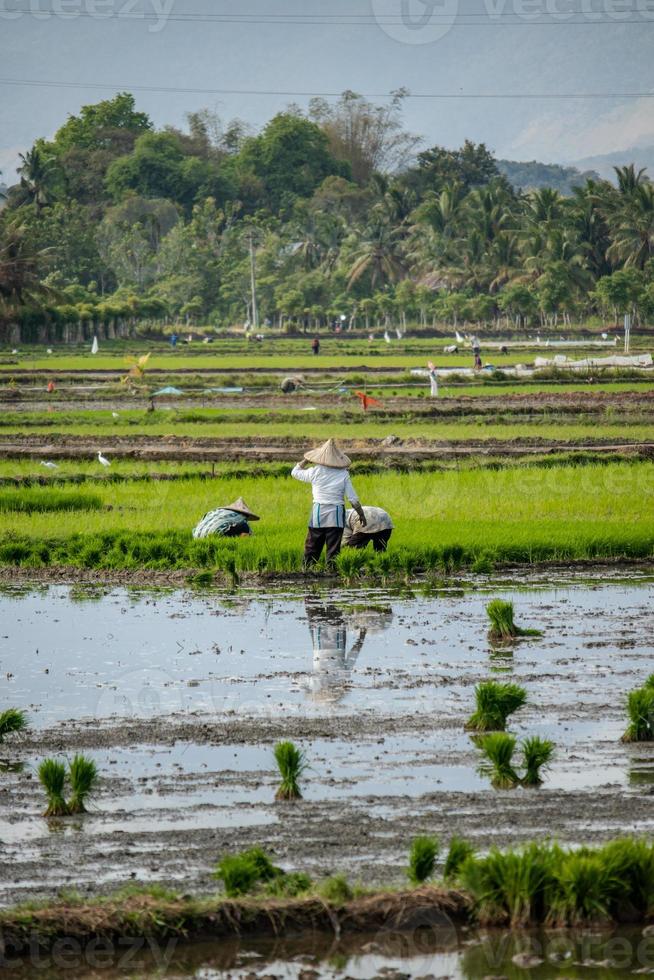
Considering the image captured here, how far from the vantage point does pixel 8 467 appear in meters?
21.1

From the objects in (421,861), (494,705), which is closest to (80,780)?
(421,861)

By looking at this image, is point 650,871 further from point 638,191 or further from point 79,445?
point 638,191

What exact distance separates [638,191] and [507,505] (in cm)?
7171

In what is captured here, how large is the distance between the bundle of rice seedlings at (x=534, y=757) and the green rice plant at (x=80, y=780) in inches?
76.2

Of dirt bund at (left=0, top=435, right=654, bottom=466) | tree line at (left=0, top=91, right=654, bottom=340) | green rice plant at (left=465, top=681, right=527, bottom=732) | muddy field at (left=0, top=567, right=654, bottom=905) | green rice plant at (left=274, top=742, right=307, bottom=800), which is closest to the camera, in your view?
muddy field at (left=0, top=567, right=654, bottom=905)

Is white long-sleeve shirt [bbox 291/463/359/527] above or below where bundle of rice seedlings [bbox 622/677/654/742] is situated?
above

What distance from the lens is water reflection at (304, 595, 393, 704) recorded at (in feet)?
28.8

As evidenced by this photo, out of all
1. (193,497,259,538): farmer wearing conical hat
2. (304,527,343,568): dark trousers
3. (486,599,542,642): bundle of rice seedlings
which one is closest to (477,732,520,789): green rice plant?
(486,599,542,642): bundle of rice seedlings

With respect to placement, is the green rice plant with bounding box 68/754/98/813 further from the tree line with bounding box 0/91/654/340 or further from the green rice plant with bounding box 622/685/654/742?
the tree line with bounding box 0/91/654/340

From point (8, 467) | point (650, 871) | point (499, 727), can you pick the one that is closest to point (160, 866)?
point (650, 871)

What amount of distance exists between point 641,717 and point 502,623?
8.78ft

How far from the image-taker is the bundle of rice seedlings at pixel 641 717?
7.25m

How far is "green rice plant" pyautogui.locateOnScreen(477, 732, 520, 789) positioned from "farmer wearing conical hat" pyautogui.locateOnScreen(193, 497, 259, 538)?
7308 millimetres

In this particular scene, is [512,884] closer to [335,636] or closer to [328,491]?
[335,636]
